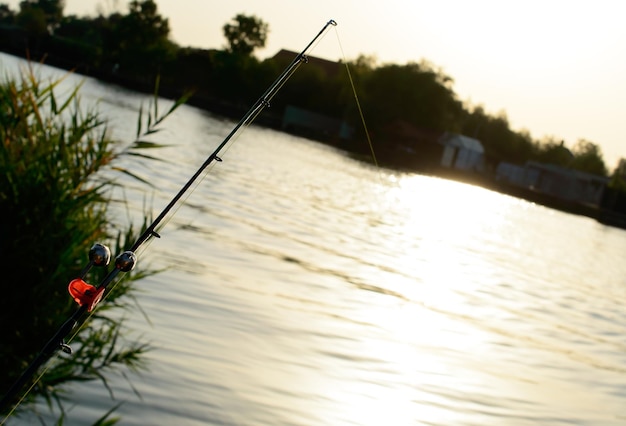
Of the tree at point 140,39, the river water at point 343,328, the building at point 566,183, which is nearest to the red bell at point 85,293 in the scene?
the river water at point 343,328

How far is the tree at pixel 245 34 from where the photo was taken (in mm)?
146625

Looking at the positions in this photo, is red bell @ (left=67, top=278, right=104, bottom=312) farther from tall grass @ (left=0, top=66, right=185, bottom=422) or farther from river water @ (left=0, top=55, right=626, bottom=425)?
river water @ (left=0, top=55, right=626, bottom=425)

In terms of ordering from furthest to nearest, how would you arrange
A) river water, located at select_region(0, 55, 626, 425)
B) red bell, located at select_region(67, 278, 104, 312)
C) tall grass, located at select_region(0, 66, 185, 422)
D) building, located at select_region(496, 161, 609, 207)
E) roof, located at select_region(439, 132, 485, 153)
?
roof, located at select_region(439, 132, 485, 153) < building, located at select_region(496, 161, 609, 207) < river water, located at select_region(0, 55, 626, 425) < tall grass, located at select_region(0, 66, 185, 422) < red bell, located at select_region(67, 278, 104, 312)

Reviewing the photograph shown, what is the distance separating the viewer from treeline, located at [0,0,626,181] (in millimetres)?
112250

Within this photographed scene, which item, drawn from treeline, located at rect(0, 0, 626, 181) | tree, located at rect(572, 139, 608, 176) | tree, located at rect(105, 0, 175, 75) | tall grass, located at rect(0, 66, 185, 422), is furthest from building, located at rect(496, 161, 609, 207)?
tall grass, located at rect(0, 66, 185, 422)

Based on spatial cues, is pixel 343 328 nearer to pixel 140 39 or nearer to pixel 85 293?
pixel 85 293

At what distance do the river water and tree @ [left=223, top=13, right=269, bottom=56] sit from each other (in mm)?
116852

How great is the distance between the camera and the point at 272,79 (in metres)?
127

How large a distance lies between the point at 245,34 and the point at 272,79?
24.3 m

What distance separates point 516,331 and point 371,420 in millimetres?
8972

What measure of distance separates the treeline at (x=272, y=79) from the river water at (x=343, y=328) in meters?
67.7

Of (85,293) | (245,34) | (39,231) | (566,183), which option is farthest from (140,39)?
(85,293)

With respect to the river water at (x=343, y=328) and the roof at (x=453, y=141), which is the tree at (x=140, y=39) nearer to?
the roof at (x=453, y=141)

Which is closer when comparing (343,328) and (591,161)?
(343,328)
